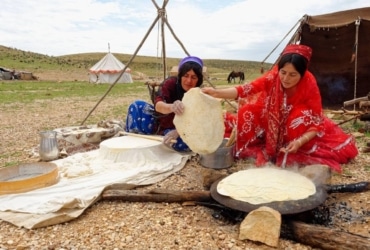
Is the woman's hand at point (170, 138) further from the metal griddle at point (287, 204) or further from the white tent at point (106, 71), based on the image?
the white tent at point (106, 71)

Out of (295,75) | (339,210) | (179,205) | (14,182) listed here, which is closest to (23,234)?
(14,182)

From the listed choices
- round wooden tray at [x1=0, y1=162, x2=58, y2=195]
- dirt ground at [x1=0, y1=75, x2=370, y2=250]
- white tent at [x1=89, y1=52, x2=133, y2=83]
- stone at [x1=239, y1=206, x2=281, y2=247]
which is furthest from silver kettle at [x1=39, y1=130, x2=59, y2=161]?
white tent at [x1=89, y1=52, x2=133, y2=83]

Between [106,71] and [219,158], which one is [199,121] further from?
[106,71]

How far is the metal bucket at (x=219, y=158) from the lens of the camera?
3.15 meters

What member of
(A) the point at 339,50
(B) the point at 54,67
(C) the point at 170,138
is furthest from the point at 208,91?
(B) the point at 54,67

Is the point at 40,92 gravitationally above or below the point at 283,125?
below

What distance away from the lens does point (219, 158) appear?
3170 millimetres

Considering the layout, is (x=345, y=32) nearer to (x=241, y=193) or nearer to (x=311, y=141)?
(x=311, y=141)

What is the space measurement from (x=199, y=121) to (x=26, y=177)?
150 centimetres

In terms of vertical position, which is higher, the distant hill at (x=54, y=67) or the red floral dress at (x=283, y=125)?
the distant hill at (x=54, y=67)

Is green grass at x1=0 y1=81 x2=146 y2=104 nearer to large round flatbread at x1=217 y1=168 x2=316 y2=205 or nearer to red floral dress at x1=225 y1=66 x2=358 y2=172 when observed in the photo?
red floral dress at x1=225 y1=66 x2=358 y2=172

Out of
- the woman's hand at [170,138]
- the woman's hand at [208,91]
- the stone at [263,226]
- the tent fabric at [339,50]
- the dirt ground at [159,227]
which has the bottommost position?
the dirt ground at [159,227]

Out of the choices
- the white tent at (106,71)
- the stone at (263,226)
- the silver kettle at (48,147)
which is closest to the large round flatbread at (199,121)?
the stone at (263,226)

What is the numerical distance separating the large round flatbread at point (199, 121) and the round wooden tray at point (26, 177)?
110cm
